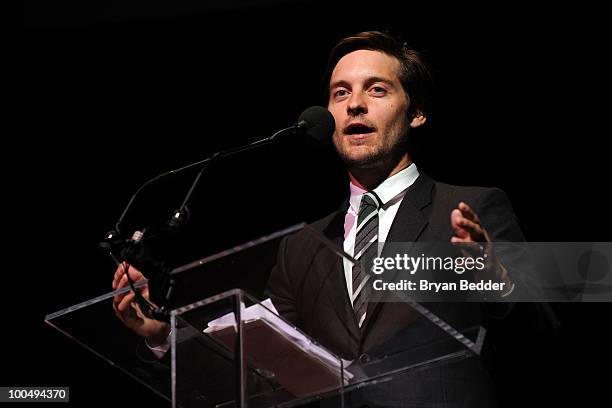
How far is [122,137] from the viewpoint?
3.78 m

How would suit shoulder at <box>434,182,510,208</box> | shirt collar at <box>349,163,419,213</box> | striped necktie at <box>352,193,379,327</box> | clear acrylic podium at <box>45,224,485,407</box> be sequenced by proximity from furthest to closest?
1. shirt collar at <box>349,163,419,213</box>
2. suit shoulder at <box>434,182,510,208</box>
3. striped necktie at <box>352,193,379,327</box>
4. clear acrylic podium at <box>45,224,485,407</box>

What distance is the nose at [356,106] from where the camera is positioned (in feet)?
8.86

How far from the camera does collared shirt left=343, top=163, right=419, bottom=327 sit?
8.05ft

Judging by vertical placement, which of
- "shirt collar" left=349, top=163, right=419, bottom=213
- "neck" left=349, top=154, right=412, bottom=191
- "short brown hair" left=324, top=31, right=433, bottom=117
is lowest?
"shirt collar" left=349, top=163, right=419, bottom=213

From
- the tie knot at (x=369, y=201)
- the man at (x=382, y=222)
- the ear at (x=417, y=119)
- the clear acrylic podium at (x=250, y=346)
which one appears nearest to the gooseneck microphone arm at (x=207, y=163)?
the clear acrylic podium at (x=250, y=346)

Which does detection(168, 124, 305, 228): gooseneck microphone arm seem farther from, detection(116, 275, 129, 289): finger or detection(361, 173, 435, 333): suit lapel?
detection(361, 173, 435, 333): suit lapel

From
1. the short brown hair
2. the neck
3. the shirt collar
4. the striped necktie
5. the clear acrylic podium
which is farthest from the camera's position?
the short brown hair

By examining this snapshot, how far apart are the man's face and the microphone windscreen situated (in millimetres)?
456

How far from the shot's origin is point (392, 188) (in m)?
2.66

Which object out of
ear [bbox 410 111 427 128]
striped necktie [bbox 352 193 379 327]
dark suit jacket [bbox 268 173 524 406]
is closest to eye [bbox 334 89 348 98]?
ear [bbox 410 111 427 128]

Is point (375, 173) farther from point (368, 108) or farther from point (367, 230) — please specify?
point (367, 230)

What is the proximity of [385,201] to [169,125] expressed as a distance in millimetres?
1418

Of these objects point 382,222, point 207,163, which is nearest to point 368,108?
point 382,222

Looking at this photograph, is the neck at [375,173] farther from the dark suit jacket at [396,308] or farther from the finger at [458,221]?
the finger at [458,221]
